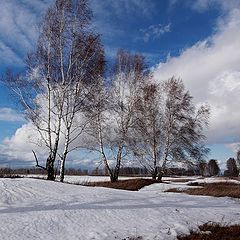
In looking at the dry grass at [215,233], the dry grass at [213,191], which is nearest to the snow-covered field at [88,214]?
the dry grass at [215,233]

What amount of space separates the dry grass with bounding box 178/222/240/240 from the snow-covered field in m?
0.22

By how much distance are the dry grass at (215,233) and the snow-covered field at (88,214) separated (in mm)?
224

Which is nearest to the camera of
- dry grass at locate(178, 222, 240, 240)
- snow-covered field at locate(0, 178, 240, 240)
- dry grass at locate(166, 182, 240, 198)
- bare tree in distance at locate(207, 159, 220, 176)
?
snow-covered field at locate(0, 178, 240, 240)

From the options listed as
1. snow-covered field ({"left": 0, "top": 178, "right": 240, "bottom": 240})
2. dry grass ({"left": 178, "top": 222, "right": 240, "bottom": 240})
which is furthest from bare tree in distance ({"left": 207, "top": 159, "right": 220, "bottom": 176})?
dry grass ({"left": 178, "top": 222, "right": 240, "bottom": 240})

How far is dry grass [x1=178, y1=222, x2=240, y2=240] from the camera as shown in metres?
7.14

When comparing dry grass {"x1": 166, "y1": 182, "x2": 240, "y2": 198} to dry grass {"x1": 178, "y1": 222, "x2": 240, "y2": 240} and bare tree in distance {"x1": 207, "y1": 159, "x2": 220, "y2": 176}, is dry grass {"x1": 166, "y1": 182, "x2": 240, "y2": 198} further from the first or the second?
bare tree in distance {"x1": 207, "y1": 159, "x2": 220, "y2": 176}

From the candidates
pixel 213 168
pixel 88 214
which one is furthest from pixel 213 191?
pixel 213 168

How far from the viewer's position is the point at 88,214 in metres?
7.79

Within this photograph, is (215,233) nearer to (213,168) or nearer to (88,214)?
(88,214)

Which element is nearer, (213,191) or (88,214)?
(88,214)

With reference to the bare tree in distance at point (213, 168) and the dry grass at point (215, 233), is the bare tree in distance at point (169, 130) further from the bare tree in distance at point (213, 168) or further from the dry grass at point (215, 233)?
the bare tree in distance at point (213, 168)

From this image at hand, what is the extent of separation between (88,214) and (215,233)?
8.68ft

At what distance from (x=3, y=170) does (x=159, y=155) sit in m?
15.7

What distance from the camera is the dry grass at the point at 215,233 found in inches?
281
